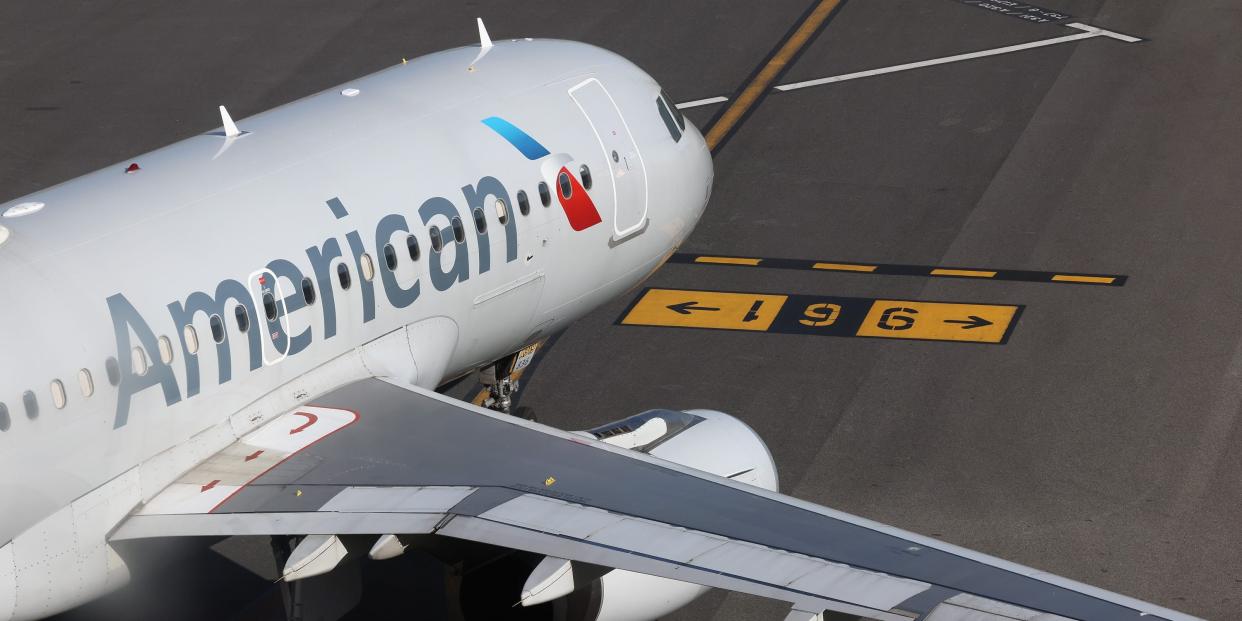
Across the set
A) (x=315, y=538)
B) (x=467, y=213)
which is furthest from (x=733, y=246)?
(x=315, y=538)

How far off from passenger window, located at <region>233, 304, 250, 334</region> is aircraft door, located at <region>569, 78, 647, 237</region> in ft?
19.0

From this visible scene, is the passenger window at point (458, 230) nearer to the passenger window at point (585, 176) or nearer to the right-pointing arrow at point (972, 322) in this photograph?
the passenger window at point (585, 176)

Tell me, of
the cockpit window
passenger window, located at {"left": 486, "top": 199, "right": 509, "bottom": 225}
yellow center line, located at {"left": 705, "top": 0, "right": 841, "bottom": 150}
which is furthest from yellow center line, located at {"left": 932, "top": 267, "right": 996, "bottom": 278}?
passenger window, located at {"left": 486, "top": 199, "right": 509, "bottom": 225}

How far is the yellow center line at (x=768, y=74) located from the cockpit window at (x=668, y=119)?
10.4m

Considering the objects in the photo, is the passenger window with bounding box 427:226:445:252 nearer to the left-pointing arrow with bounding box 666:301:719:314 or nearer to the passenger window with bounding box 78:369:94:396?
the passenger window with bounding box 78:369:94:396

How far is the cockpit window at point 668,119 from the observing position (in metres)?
23.2

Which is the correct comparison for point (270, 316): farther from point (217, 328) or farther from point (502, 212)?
point (502, 212)

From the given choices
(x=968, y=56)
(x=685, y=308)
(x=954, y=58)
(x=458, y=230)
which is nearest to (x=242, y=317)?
(x=458, y=230)

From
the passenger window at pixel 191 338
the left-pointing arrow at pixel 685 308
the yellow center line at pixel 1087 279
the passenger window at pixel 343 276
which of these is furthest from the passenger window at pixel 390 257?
the yellow center line at pixel 1087 279

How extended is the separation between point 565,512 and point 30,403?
5321mm

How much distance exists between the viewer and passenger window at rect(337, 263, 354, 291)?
60.4 feet

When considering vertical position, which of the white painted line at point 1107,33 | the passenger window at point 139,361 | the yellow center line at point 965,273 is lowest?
the yellow center line at point 965,273

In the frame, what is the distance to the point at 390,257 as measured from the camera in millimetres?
18984

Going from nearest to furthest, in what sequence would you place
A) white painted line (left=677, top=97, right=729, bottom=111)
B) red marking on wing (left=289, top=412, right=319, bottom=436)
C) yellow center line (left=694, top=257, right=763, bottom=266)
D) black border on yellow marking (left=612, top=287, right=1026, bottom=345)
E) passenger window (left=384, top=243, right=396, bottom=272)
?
red marking on wing (left=289, top=412, right=319, bottom=436) → passenger window (left=384, top=243, right=396, bottom=272) → black border on yellow marking (left=612, top=287, right=1026, bottom=345) → yellow center line (left=694, top=257, right=763, bottom=266) → white painted line (left=677, top=97, right=729, bottom=111)
